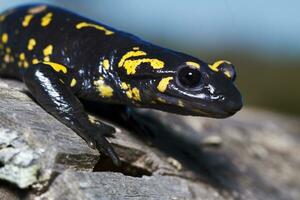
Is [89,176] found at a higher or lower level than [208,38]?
higher

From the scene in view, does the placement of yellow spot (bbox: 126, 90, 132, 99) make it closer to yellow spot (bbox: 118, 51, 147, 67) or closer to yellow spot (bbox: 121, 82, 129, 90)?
yellow spot (bbox: 121, 82, 129, 90)

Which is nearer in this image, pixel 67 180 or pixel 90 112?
pixel 67 180

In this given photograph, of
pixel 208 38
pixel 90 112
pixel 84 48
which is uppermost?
pixel 84 48

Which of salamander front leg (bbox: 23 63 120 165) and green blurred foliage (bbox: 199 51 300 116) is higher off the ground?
salamander front leg (bbox: 23 63 120 165)

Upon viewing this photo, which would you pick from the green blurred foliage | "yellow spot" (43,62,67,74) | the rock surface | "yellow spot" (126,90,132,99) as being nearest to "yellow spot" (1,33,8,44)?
the rock surface

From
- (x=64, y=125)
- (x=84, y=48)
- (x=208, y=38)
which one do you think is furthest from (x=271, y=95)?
(x=64, y=125)

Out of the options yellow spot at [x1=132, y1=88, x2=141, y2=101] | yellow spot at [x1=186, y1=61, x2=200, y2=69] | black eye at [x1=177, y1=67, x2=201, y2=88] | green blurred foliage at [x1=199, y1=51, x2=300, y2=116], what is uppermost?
yellow spot at [x1=186, y1=61, x2=200, y2=69]

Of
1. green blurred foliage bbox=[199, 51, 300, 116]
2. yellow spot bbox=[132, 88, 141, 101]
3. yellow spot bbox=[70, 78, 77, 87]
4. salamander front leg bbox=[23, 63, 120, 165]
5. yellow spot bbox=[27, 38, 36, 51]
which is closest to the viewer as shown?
salamander front leg bbox=[23, 63, 120, 165]

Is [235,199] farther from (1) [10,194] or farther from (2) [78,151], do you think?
(1) [10,194]
